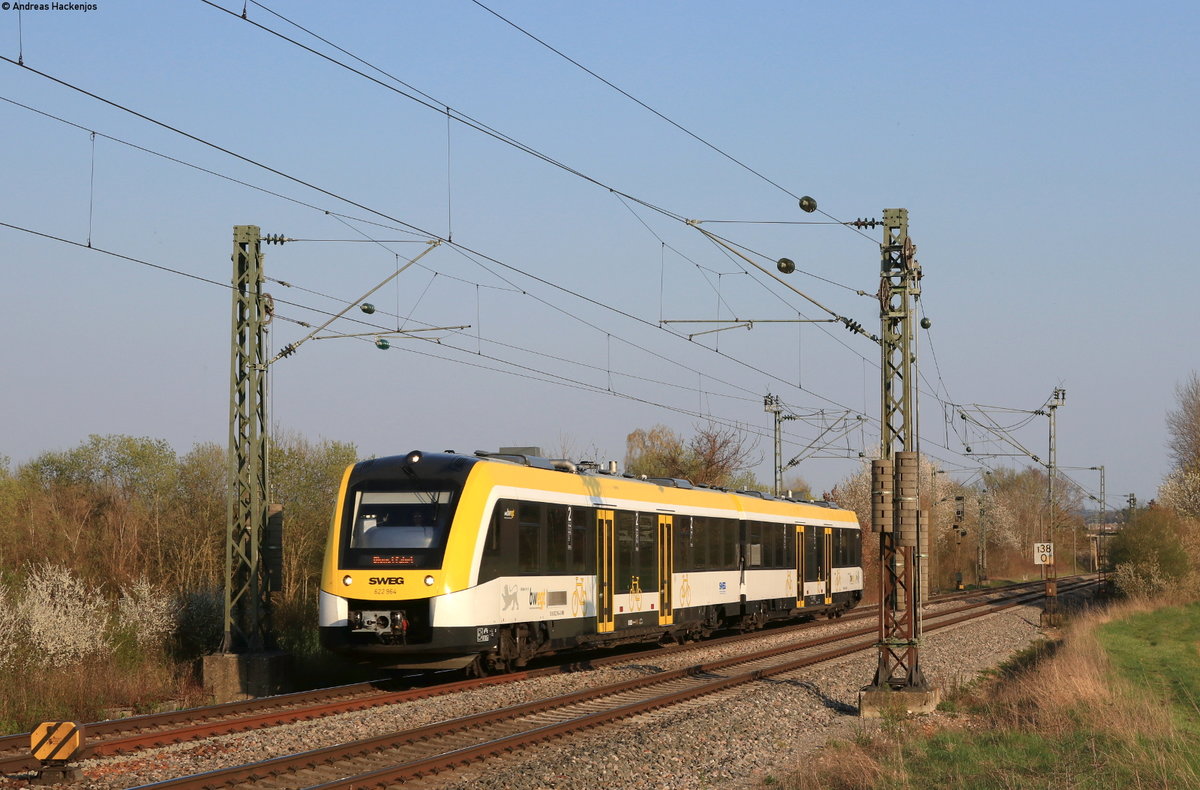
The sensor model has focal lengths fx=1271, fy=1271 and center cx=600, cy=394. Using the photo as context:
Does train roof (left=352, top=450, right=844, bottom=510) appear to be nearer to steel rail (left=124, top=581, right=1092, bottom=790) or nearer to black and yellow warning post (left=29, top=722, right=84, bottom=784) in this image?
steel rail (left=124, top=581, right=1092, bottom=790)

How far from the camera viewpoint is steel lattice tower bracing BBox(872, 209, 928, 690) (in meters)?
16.3

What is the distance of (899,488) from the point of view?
1634cm

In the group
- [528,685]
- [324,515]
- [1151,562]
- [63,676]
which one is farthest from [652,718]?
[1151,562]

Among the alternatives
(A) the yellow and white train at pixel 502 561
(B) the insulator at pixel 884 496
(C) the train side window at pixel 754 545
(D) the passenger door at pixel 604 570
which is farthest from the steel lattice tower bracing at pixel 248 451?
(C) the train side window at pixel 754 545

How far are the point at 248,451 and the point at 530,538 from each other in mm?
4499

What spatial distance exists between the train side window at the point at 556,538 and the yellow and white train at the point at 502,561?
31 millimetres

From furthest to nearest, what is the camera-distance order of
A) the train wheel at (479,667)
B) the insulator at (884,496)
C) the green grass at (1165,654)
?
the green grass at (1165,654), the train wheel at (479,667), the insulator at (884,496)

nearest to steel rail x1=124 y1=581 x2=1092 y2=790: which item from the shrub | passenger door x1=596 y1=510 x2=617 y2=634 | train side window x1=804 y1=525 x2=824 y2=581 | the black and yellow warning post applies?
the black and yellow warning post

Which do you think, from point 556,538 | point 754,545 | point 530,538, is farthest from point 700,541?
point 530,538

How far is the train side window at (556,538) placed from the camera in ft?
64.2

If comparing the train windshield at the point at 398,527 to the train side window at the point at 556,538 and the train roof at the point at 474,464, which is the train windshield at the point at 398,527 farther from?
the train side window at the point at 556,538

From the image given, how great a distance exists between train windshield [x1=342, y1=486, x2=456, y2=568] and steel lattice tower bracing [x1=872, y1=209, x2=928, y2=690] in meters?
5.91

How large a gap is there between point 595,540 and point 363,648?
5.14 m

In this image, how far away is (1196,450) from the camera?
68812 millimetres
